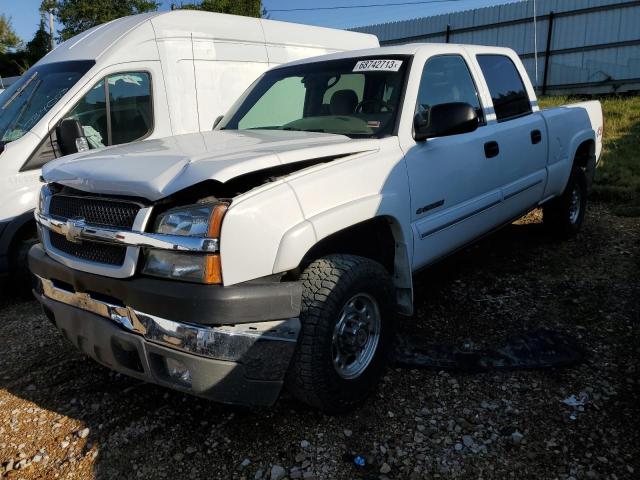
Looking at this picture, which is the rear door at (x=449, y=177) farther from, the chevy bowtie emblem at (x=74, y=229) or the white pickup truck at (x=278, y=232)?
the chevy bowtie emblem at (x=74, y=229)

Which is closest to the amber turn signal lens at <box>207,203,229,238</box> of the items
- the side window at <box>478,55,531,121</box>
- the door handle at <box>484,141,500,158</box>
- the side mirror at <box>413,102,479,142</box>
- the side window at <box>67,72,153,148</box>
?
the side mirror at <box>413,102,479,142</box>

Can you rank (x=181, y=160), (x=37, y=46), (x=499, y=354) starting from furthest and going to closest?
1. (x=37, y=46)
2. (x=499, y=354)
3. (x=181, y=160)

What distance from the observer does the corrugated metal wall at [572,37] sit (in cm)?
1571

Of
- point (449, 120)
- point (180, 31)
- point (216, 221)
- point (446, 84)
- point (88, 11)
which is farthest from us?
point (88, 11)

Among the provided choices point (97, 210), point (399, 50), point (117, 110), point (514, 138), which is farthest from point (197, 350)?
point (117, 110)

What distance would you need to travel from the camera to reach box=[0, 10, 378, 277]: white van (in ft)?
14.4

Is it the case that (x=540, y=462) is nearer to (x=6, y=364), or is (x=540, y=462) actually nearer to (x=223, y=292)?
(x=223, y=292)

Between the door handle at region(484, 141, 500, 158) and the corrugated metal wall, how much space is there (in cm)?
1473

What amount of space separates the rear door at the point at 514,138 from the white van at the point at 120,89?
3.08 metres

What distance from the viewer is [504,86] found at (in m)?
4.31

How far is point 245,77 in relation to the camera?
6.30m

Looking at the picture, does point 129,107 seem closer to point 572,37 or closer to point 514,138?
point 514,138

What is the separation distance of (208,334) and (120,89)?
3780mm

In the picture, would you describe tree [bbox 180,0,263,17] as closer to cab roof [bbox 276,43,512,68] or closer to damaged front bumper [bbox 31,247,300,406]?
cab roof [bbox 276,43,512,68]
